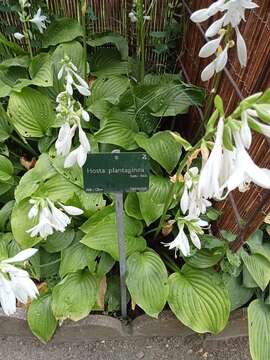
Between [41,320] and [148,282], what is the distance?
0.46m

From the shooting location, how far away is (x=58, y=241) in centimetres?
160

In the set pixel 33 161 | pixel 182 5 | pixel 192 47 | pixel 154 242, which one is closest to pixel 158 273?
pixel 154 242

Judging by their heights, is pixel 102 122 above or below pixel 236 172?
below

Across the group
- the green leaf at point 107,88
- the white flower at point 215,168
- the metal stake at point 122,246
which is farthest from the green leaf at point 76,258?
the white flower at point 215,168

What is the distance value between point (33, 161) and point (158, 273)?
0.84 metres

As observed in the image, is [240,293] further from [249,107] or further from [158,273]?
[249,107]

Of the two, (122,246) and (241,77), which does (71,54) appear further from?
(122,246)

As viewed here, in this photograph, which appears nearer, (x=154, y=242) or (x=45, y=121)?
(x=154, y=242)

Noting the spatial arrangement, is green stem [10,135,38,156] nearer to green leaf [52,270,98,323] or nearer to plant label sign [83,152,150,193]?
green leaf [52,270,98,323]

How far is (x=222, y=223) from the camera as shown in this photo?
1.63m

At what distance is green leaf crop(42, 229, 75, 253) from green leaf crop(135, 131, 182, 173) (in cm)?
46

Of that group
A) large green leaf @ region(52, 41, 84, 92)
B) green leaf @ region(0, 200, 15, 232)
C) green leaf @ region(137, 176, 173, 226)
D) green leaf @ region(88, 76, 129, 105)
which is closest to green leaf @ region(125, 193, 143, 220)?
green leaf @ region(137, 176, 173, 226)

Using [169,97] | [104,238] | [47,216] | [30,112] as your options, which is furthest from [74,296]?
[169,97]

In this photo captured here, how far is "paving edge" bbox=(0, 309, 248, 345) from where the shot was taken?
1599 millimetres
